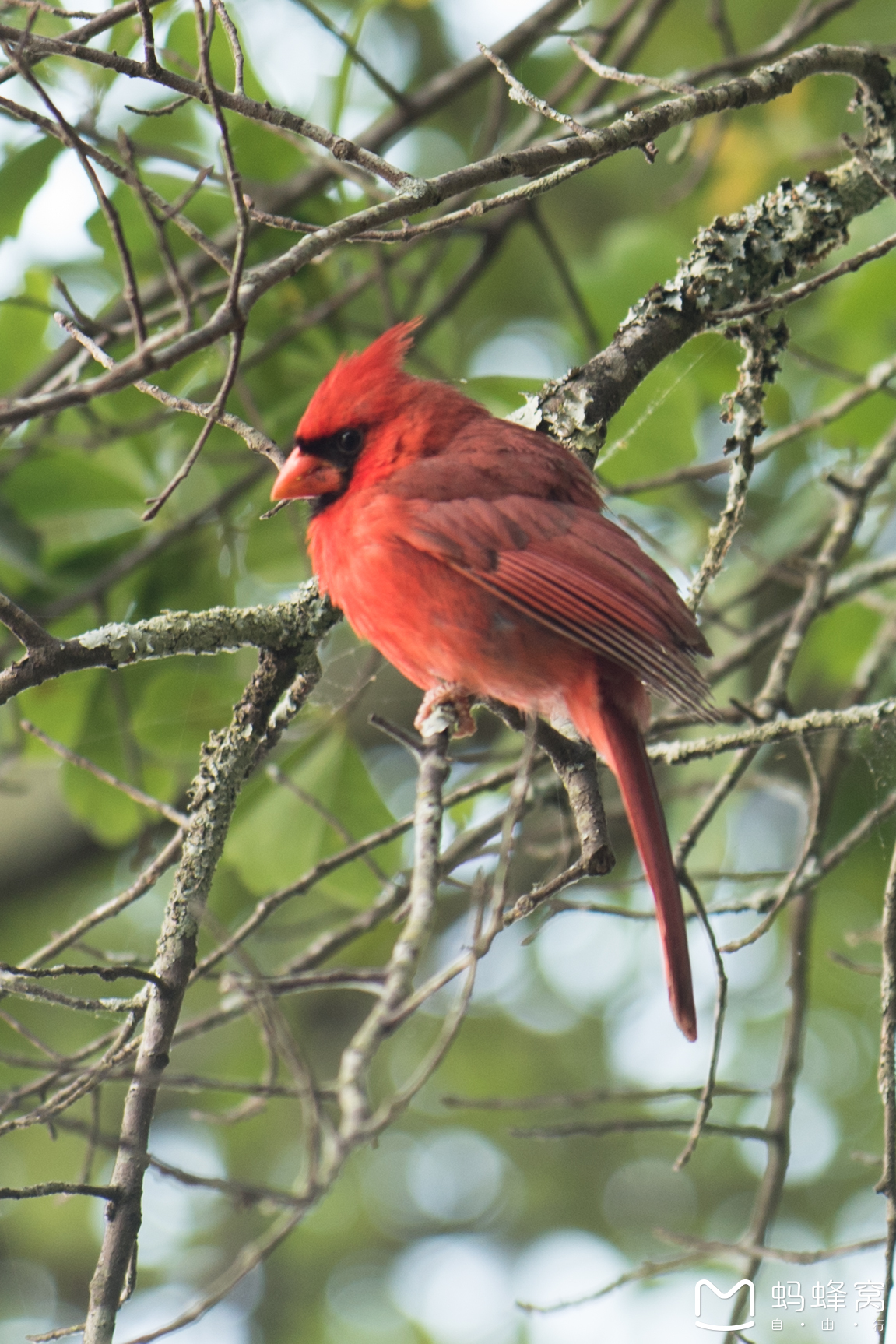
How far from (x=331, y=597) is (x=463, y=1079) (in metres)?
4.96

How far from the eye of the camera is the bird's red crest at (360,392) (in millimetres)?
2877

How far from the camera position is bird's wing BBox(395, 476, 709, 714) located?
2.39 meters

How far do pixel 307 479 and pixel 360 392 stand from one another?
0.24m

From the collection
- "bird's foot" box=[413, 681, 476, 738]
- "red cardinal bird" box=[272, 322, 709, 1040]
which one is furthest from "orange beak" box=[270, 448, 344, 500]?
"bird's foot" box=[413, 681, 476, 738]

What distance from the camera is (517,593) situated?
2.49 metres

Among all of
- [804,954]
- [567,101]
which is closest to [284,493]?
[804,954]

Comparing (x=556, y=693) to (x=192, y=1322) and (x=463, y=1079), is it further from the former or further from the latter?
(x=463, y=1079)

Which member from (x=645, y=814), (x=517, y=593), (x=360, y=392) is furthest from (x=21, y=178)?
(x=645, y=814)

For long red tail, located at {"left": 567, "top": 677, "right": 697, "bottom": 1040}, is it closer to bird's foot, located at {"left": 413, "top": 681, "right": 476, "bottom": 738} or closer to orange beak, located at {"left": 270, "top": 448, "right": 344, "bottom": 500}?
bird's foot, located at {"left": 413, "top": 681, "right": 476, "bottom": 738}

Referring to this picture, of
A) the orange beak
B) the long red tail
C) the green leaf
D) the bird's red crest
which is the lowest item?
the long red tail

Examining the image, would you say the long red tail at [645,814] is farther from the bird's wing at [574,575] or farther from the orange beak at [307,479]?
the orange beak at [307,479]

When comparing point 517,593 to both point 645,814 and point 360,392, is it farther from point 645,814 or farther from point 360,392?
point 360,392

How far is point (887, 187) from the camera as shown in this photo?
8.28ft

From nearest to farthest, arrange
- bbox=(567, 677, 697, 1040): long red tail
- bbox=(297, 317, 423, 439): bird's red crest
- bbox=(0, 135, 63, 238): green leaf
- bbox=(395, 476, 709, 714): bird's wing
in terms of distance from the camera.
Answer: bbox=(567, 677, 697, 1040): long red tail < bbox=(395, 476, 709, 714): bird's wing < bbox=(297, 317, 423, 439): bird's red crest < bbox=(0, 135, 63, 238): green leaf
